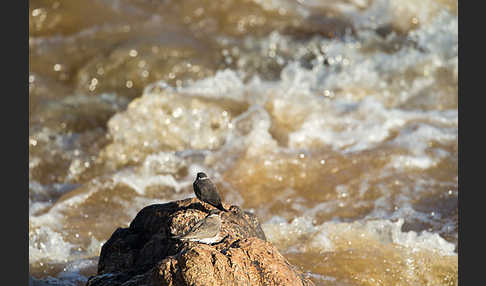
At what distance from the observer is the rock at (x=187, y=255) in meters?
2.33

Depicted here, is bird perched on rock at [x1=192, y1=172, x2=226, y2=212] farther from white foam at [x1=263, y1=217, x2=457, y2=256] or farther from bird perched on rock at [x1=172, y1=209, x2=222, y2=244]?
white foam at [x1=263, y1=217, x2=457, y2=256]

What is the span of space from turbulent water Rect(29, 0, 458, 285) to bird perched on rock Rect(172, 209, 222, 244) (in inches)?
41.5

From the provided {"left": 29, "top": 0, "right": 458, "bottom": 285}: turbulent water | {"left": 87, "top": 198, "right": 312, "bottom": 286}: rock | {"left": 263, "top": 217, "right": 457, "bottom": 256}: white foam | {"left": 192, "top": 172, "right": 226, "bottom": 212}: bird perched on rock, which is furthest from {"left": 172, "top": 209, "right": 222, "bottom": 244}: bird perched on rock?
{"left": 263, "top": 217, "right": 457, "bottom": 256}: white foam

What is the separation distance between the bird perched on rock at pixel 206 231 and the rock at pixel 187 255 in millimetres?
32

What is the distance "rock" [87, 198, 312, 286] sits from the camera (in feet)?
7.65

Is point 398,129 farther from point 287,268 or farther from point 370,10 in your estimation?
point 287,268

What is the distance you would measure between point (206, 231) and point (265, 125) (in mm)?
3543

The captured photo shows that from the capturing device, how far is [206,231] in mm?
2586

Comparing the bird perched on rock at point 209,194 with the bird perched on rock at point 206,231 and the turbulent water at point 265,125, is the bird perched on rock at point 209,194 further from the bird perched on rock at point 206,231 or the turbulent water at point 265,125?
the turbulent water at point 265,125

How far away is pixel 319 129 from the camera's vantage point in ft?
19.9

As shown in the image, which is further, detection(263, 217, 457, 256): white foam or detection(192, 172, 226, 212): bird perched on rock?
detection(263, 217, 457, 256): white foam

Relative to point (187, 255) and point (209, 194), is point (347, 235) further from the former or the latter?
point (187, 255)

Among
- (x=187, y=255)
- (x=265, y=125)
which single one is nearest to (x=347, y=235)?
(x=187, y=255)

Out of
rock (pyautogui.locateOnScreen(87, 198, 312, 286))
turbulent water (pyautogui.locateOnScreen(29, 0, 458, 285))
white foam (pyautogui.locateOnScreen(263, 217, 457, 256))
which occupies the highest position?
rock (pyautogui.locateOnScreen(87, 198, 312, 286))
